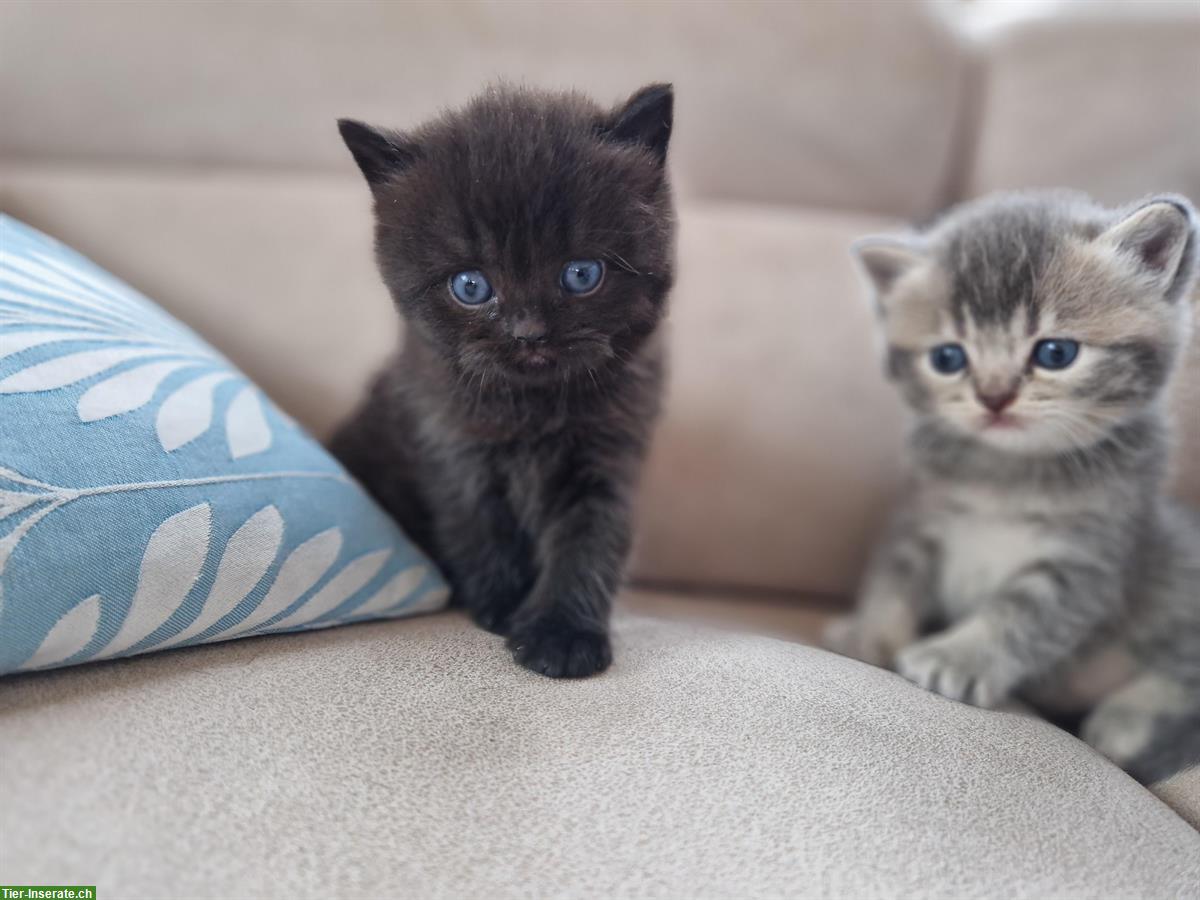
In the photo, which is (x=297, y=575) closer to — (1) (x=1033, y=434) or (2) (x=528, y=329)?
(2) (x=528, y=329)

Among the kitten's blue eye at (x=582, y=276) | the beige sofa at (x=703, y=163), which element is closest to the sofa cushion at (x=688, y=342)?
the beige sofa at (x=703, y=163)

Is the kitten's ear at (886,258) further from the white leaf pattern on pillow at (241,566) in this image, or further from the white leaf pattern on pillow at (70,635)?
the white leaf pattern on pillow at (70,635)

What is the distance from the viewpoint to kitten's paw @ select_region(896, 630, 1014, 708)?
3.60 feet

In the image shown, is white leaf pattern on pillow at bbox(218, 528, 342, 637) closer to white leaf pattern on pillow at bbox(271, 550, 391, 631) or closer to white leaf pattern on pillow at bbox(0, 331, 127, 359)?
white leaf pattern on pillow at bbox(271, 550, 391, 631)

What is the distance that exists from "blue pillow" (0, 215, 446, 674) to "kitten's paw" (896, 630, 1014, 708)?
0.61m

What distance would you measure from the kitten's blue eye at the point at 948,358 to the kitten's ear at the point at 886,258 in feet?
0.41

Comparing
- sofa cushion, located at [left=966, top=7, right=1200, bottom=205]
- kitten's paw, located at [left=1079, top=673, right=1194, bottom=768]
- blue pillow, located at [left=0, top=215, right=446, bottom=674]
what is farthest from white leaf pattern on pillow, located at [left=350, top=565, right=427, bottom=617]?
sofa cushion, located at [left=966, top=7, right=1200, bottom=205]

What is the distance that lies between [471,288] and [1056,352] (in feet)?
2.40

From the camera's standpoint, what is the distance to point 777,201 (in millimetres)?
1658

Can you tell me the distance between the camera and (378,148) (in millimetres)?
975

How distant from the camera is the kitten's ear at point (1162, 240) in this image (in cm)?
108

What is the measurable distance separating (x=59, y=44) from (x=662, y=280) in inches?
45.6

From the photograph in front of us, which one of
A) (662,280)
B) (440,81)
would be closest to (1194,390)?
(662,280)

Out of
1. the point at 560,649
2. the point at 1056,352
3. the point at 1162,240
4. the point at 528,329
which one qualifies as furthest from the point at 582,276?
the point at 1162,240
